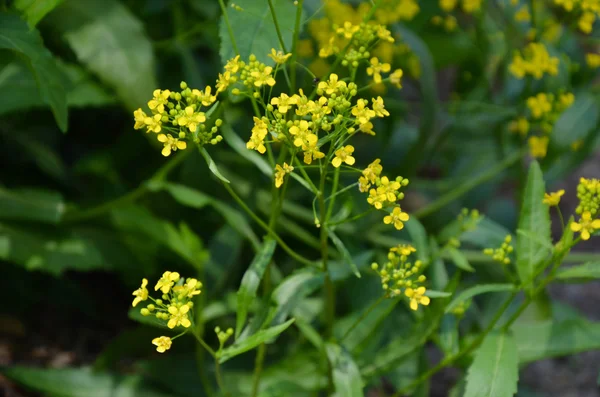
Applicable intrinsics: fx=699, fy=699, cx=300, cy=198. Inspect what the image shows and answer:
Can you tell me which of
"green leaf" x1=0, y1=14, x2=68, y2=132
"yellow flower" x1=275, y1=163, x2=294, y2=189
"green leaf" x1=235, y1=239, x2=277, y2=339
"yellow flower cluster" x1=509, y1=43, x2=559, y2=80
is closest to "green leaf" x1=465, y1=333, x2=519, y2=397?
"green leaf" x1=235, y1=239, x2=277, y2=339

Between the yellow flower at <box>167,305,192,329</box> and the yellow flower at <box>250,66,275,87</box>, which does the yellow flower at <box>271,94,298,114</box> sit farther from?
the yellow flower at <box>167,305,192,329</box>

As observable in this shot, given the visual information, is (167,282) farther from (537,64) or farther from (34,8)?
(537,64)

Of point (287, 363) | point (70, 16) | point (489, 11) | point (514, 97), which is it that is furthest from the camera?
point (489, 11)

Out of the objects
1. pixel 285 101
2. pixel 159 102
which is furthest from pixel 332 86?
pixel 159 102

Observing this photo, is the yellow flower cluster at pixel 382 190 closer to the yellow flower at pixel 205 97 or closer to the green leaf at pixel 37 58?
the yellow flower at pixel 205 97

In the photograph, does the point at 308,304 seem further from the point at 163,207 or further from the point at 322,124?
the point at 322,124

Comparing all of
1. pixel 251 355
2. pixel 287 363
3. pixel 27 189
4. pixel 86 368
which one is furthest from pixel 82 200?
pixel 287 363

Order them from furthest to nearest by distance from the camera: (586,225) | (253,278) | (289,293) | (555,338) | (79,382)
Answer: (79,382) → (555,338) → (289,293) → (253,278) → (586,225)
